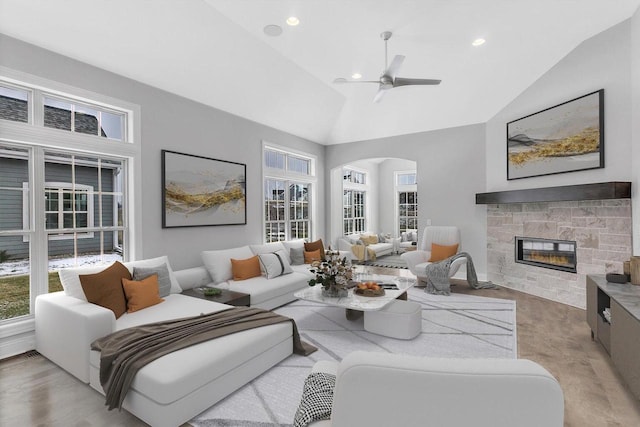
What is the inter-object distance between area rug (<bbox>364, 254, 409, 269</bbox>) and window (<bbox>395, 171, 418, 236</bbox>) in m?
1.95

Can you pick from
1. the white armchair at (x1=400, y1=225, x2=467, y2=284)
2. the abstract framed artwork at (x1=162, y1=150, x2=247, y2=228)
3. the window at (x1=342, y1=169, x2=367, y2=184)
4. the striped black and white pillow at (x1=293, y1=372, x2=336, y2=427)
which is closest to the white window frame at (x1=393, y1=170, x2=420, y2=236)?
the window at (x1=342, y1=169, x2=367, y2=184)

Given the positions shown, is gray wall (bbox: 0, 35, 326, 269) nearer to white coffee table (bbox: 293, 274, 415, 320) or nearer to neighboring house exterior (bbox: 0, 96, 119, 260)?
neighboring house exterior (bbox: 0, 96, 119, 260)

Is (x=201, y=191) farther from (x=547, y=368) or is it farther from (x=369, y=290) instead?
(x=547, y=368)

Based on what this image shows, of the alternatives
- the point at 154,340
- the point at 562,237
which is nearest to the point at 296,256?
the point at 154,340

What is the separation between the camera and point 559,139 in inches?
183

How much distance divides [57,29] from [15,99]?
2.59 feet

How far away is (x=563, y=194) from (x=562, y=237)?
2.35ft

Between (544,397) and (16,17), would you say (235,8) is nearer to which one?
(16,17)

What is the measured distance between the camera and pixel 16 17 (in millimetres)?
2840

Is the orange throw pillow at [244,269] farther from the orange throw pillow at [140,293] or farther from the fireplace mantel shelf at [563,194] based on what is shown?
the fireplace mantel shelf at [563,194]

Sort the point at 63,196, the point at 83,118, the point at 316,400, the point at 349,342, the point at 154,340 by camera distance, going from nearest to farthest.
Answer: the point at 316,400 < the point at 154,340 < the point at 349,342 < the point at 63,196 < the point at 83,118

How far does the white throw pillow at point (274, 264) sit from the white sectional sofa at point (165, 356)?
1.24 metres

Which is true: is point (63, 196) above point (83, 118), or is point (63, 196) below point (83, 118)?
below

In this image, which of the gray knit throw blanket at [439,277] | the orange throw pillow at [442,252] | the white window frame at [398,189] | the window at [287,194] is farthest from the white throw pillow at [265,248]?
the white window frame at [398,189]
